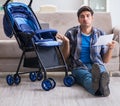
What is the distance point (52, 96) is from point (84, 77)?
41cm

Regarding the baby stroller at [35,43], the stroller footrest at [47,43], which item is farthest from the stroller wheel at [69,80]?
the stroller footrest at [47,43]

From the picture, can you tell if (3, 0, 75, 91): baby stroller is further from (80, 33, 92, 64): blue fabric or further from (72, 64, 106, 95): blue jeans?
(80, 33, 92, 64): blue fabric

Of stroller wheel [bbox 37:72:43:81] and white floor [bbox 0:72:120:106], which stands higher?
white floor [bbox 0:72:120:106]

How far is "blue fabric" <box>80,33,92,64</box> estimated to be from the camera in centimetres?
297

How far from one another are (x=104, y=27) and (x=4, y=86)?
1.56 m

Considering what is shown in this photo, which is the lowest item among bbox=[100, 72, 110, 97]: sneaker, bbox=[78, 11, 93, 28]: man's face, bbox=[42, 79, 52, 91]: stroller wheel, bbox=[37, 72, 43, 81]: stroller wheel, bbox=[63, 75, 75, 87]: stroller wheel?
bbox=[37, 72, 43, 81]: stroller wheel

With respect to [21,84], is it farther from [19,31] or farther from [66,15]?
[66,15]

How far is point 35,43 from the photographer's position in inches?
109

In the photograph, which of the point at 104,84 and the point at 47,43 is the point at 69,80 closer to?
the point at 47,43

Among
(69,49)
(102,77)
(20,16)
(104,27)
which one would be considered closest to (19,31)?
(20,16)

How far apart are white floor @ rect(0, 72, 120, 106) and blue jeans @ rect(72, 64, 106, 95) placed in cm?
5

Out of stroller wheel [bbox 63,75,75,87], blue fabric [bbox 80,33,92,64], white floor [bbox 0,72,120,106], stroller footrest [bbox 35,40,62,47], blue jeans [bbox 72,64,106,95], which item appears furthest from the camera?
blue fabric [bbox 80,33,92,64]

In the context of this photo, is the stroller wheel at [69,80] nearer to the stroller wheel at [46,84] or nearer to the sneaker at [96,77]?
the stroller wheel at [46,84]

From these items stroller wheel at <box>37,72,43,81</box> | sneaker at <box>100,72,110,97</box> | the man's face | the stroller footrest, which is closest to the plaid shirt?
the man's face
